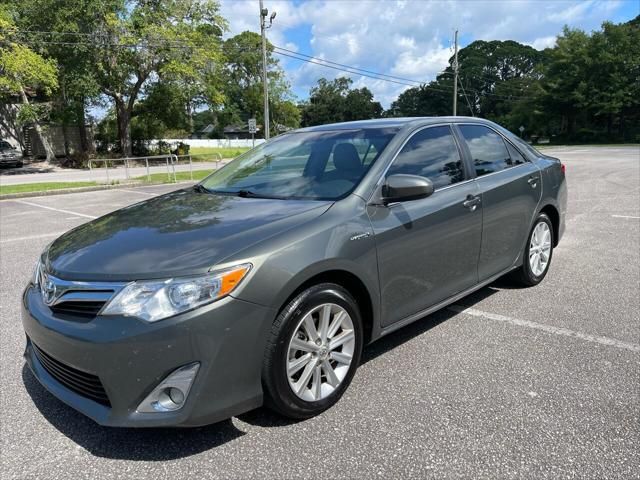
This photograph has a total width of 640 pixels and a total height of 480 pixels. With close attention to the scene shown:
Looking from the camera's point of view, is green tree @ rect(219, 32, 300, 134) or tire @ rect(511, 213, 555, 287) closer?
tire @ rect(511, 213, 555, 287)

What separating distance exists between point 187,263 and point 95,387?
717 mm

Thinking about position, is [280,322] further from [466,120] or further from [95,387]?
[466,120]

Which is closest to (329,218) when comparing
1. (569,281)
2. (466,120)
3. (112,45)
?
(466,120)

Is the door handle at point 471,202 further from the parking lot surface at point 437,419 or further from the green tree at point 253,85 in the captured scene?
the green tree at point 253,85

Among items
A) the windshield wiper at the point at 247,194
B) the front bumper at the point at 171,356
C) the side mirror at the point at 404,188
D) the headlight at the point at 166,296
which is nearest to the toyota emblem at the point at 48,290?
the front bumper at the point at 171,356

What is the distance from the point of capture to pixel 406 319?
3197mm

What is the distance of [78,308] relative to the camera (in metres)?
2.32

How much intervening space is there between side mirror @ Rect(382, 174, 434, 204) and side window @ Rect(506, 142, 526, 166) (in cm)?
182

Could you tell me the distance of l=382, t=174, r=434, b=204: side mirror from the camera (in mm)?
2953

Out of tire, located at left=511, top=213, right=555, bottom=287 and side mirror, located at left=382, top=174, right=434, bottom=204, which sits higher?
side mirror, located at left=382, top=174, right=434, bottom=204

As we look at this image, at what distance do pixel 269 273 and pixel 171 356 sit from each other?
580mm

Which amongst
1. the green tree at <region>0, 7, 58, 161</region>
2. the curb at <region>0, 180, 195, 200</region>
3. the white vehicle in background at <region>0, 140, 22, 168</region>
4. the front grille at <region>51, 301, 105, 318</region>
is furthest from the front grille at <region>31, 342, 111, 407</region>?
the white vehicle in background at <region>0, 140, 22, 168</region>

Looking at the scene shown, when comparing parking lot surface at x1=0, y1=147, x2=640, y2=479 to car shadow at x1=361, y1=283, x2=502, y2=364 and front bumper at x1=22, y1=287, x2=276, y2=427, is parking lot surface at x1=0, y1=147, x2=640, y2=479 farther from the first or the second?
front bumper at x1=22, y1=287, x2=276, y2=427

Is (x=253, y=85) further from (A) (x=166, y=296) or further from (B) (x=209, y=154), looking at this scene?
(A) (x=166, y=296)
